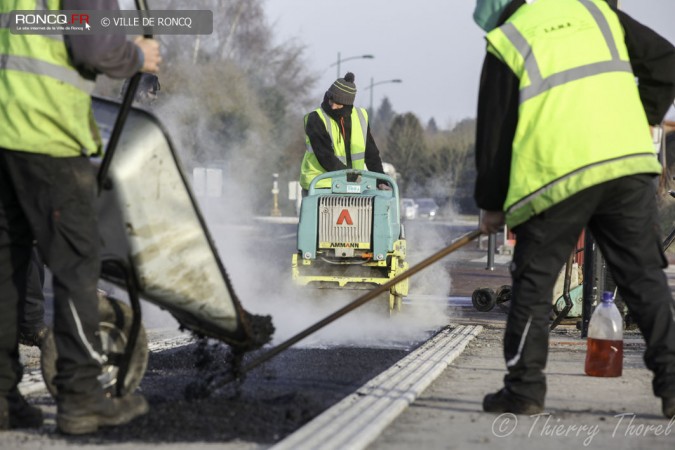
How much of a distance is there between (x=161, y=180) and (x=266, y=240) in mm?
24129

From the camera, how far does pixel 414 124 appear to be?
335 feet

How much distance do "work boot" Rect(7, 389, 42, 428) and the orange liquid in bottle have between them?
119 inches

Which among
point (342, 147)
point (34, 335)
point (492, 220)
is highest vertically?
point (342, 147)

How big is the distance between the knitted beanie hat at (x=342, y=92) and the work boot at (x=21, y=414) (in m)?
6.13

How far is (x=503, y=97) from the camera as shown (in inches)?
187

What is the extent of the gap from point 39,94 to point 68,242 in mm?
565

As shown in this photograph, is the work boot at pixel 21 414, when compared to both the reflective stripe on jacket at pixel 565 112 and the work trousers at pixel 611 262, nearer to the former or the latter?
the work trousers at pixel 611 262

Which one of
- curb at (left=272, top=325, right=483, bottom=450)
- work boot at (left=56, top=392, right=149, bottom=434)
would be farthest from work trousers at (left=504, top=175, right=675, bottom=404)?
work boot at (left=56, top=392, right=149, bottom=434)

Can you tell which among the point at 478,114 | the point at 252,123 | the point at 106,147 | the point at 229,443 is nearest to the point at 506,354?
the point at 478,114

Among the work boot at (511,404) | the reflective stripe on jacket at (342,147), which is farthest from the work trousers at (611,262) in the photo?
the reflective stripe on jacket at (342,147)

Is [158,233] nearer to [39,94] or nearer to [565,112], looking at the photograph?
[39,94]

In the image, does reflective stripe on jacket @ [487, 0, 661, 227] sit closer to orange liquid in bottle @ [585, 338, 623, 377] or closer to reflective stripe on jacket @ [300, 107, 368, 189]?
orange liquid in bottle @ [585, 338, 623, 377]

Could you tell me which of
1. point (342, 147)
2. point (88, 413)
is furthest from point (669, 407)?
point (342, 147)

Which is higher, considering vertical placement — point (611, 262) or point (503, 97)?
point (503, 97)
